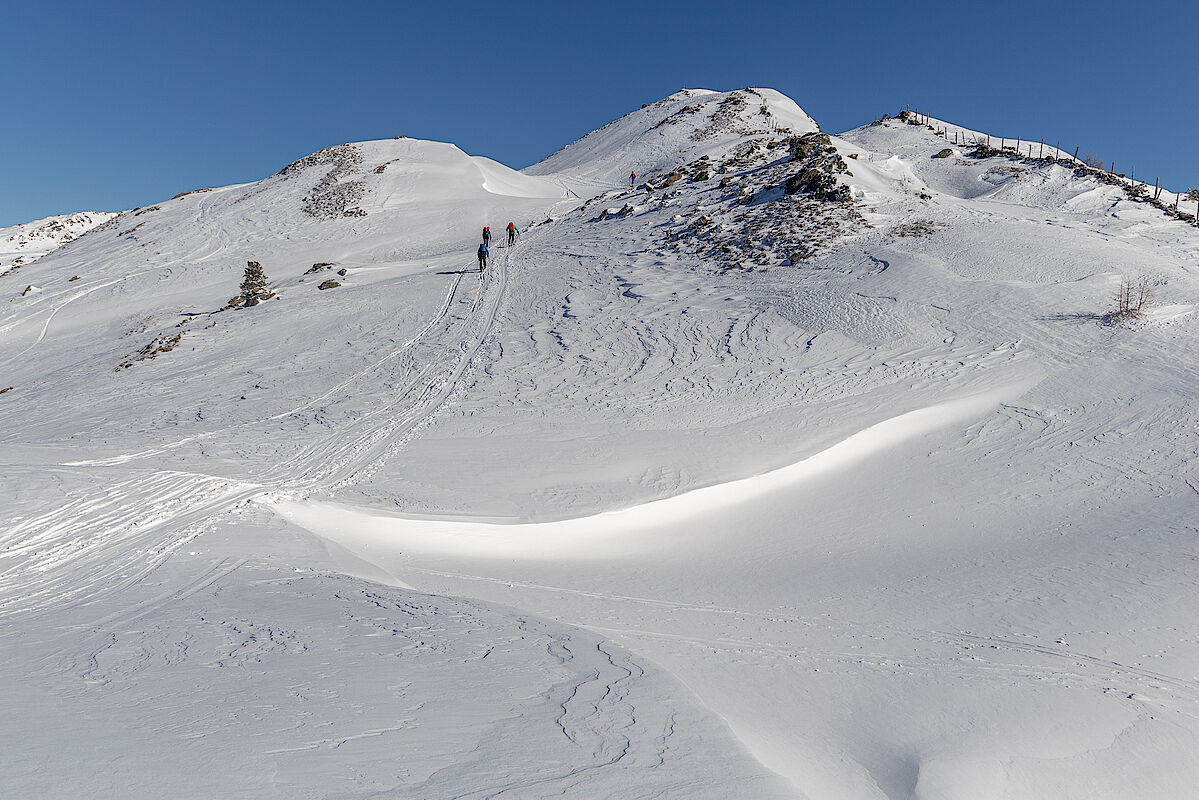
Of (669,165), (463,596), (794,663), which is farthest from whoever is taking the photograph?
(669,165)

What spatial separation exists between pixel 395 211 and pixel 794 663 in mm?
36225

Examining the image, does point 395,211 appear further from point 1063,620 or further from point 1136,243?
point 1063,620

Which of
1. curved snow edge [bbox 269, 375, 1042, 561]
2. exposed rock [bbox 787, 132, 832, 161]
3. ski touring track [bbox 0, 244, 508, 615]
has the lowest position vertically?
curved snow edge [bbox 269, 375, 1042, 561]

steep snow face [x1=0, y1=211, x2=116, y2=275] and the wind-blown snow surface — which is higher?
steep snow face [x1=0, y1=211, x2=116, y2=275]

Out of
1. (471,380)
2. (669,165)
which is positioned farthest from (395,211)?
(471,380)

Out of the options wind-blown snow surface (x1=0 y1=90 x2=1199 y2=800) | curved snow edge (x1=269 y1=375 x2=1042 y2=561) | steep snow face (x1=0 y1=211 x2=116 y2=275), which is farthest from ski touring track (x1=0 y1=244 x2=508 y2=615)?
steep snow face (x1=0 y1=211 x2=116 y2=275)

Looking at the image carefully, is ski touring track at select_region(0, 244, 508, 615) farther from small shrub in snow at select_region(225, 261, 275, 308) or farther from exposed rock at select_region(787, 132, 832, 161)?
exposed rock at select_region(787, 132, 832, 161)

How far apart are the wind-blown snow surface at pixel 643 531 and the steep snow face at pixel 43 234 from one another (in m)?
37.2

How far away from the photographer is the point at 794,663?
245 inches

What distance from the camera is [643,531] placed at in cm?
1002

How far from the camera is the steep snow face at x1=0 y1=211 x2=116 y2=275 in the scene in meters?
51.4

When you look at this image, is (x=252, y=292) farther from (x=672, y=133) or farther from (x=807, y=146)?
(x=672, y=133)

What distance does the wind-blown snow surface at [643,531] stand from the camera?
15.3 ft

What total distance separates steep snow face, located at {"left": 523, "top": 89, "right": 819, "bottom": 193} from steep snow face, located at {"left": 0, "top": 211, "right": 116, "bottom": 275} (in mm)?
37000
